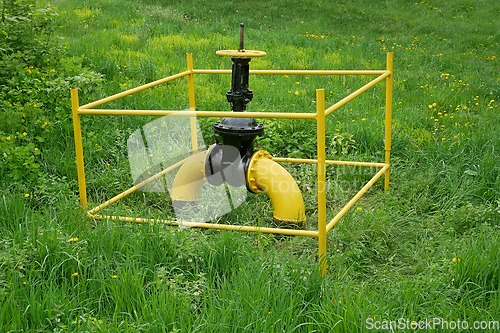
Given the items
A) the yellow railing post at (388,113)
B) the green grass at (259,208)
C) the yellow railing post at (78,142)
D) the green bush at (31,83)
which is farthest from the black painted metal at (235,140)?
the green bush at (31,83)

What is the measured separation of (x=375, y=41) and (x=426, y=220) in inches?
270

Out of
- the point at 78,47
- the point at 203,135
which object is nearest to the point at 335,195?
the point at 203,135

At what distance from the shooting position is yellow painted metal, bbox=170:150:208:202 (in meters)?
3.77

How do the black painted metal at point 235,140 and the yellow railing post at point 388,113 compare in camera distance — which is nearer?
the black painted metal at point 235,140

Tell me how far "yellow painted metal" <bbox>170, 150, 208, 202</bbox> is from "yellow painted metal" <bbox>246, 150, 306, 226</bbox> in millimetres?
471

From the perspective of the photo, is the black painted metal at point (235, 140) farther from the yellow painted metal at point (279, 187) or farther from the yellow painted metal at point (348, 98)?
the yellow painted metal at point (348, 98)

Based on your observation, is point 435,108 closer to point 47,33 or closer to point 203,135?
point 203,135

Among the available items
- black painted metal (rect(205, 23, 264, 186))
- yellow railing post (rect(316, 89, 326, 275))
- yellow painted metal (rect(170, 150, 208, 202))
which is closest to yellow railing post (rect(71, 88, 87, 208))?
yellow painted metal (rect(170, 150, 208, 202))

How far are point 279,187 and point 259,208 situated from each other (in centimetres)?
65

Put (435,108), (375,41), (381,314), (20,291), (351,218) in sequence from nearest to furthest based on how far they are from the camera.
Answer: (381,314) < (20,291) < (351,218) < (435,108) < (375,41)

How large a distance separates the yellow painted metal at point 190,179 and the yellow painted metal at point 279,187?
47cm

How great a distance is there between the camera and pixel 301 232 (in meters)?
2.94

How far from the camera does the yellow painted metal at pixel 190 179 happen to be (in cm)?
377

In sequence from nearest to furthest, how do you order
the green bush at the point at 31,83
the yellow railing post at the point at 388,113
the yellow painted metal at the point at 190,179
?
the yellow painted metal at the point at 190,179
the yellow railing post at the point at 388,113
the green bush at the point at 31,83
